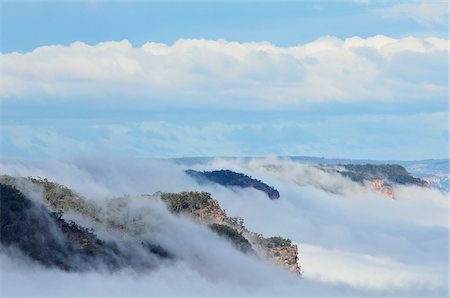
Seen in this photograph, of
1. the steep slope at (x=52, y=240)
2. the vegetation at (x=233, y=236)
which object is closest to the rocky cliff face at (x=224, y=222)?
the vegetation at (x=233, y=236)

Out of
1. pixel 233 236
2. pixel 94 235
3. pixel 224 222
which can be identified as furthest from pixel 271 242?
pixel 94 235

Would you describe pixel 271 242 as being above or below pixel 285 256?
above

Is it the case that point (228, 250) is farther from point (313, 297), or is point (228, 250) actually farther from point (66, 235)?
point (66, 235)

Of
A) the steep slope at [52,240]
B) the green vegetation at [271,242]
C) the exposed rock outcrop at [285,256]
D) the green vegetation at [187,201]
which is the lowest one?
the steep slope at [52,240]

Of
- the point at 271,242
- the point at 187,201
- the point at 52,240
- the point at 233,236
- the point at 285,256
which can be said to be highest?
the point at 187,201

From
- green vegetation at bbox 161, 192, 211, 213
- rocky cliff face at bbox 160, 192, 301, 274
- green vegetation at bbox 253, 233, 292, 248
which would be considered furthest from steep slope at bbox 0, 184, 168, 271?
green vegetation at bbox 253, 233, 292, 248

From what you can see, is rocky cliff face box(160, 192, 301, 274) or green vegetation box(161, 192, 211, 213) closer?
rocky cliff face box(160, 192, 301, 274)

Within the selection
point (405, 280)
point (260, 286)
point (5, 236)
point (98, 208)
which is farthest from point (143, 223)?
point (405, 280)

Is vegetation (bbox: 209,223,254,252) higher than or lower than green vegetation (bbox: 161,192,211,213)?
lower

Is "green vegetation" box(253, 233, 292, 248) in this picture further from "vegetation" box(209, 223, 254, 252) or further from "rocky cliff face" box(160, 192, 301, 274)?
"vegetation" box(209, 223, 254, 252)

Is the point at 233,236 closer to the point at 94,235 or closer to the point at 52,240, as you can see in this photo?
the point at 94,235

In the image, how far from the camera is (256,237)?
406 feet

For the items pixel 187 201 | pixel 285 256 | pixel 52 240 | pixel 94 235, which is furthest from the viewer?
pixel 187 201

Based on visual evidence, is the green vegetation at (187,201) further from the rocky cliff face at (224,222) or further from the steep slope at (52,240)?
the steep slope at (52,240)
